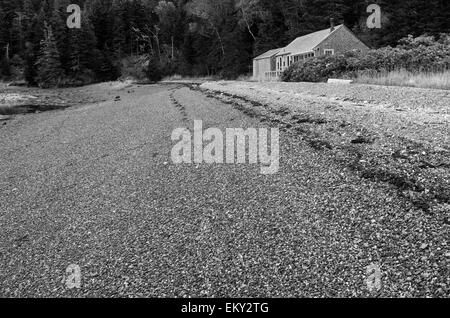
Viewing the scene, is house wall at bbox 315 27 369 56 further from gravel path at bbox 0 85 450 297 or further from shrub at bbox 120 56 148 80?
shrub at bbox 120 56 148 80

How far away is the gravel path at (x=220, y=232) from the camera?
4.93 m

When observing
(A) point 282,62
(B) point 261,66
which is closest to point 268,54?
(B) point 261,66

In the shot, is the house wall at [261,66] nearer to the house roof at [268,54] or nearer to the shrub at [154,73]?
the house roof at [268,54]

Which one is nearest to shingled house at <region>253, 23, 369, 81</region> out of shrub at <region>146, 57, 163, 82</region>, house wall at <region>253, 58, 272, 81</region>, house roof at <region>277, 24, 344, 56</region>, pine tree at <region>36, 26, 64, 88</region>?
house roof at <region>277, 24, 344, 56</region>

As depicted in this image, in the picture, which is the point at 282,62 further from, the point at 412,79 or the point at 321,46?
the point at 412,79

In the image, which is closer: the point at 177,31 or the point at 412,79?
the point at 412,79

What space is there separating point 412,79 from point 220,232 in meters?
15.6

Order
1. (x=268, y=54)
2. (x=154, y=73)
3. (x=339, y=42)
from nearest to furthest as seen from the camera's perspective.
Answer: (x=339, y=42) < (x=268, y=54) < (x=154, y=73)

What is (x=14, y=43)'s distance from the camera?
97.9 metres

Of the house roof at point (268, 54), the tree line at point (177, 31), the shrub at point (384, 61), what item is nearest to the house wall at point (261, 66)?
the house roof at point (268, 54)

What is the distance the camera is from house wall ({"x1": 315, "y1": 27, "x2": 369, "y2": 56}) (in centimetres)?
4231

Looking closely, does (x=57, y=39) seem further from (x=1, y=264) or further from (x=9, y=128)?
(x=1, y=264)

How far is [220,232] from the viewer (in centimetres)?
641

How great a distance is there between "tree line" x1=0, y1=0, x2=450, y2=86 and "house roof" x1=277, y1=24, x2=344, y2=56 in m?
6.68
